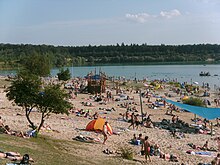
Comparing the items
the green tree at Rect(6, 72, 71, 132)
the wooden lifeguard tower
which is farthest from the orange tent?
the wooden lifeguard tower

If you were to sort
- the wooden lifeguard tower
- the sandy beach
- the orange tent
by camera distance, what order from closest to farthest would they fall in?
the sandy beach < the orange tent < the wooden lifeguard tower

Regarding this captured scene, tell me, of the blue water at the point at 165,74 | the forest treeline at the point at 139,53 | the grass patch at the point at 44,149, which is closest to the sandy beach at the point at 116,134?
the grass patch at the point at 44,149

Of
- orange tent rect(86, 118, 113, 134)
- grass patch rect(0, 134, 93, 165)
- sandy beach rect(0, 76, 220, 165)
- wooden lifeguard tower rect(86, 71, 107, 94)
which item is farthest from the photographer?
wooden lifeguard tower rect(86, 71, 107, 94)

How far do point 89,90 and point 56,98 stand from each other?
27.2 meters

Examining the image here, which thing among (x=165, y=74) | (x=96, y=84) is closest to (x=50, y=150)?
(x=96, y=84)

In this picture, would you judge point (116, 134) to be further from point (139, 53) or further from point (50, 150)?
point (139, 53)

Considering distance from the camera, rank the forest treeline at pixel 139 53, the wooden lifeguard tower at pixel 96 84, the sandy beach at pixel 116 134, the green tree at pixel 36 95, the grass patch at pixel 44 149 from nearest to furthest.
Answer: the grass patch at pixel 44 149 < the green tree at pixel 36 95 < the sandy beach at pixel 116 134 < the wooden lifeguard tower at pixel 96 84 < the forest treeline at pixel 139 53

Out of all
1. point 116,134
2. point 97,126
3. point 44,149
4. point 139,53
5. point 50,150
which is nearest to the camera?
point 44,149

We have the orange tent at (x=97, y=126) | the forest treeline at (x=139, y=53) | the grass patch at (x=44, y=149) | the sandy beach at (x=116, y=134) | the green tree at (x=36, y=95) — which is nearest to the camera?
the grass patch at (x=44, y=149)

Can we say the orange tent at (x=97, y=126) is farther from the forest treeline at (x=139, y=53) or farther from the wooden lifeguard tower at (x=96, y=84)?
the forest treeline at (x=139, y=53)

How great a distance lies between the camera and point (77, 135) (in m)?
17.4

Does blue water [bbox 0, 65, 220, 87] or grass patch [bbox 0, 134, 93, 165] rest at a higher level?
grass patch [bbox 0, 134, 93, 165]

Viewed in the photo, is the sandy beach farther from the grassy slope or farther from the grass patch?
the grass patch

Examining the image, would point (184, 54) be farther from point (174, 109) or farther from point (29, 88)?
point (29, 88)
